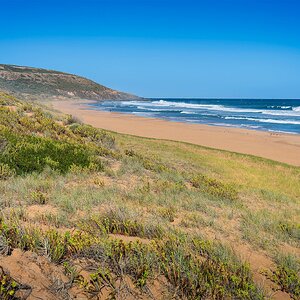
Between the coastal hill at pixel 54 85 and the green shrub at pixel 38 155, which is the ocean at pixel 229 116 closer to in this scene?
the green shrub at pixel 38 155

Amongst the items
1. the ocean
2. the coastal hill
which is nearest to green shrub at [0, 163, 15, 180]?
the ocean

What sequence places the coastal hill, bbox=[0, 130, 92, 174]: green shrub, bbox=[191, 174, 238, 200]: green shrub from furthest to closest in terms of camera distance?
1. the coastal hill
2. bbox=[191, 174, 238, 200]: green shrub
3. bbox=[0, 130, 92, 174]: green shrub

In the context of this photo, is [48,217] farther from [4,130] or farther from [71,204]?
[4,130]

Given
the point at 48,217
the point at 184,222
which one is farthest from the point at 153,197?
the point at 48,217

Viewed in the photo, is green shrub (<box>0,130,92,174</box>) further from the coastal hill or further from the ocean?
the coastal hill

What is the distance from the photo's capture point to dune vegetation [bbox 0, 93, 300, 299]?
3420mm

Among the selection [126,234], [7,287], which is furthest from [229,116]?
[7,287]

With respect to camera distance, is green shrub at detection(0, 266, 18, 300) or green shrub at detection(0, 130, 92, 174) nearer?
green shrub at detection(0, 266, 18, 300)

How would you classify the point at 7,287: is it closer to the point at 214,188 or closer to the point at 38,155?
the point at 38,155

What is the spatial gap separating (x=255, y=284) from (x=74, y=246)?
215cm

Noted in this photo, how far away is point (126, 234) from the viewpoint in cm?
471

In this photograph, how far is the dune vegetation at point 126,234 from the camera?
11.2 ft

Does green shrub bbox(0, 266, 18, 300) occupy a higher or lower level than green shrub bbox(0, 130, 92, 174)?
lower

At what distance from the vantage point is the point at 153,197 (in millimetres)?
7000
